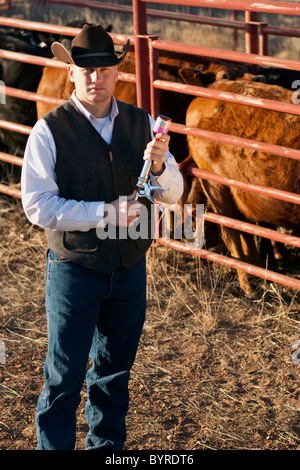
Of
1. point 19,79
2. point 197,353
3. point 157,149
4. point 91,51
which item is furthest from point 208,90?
point 19,79

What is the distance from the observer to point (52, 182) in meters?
2.59

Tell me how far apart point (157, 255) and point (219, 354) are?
132cm

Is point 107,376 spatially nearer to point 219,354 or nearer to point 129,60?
point 219,354

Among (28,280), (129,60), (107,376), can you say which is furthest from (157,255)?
(107,376)

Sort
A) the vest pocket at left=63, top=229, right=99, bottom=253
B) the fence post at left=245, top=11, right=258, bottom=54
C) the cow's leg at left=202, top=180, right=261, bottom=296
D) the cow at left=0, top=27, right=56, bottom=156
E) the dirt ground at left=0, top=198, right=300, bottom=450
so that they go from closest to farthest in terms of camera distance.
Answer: the vest pocket at left=63, top=229, right=99, bottom=253, the dirt ground at left=0, top=198, right=300, bottom=450, the cow's leg at left=202, top=180, right=261, bottom=296, the fence post at left=245, top=11, right=258, bottom=54, the cow at left=0, top=27, right=56, bottom=156

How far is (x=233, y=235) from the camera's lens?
504cm

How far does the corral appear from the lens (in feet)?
11.1

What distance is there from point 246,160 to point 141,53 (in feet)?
3.53

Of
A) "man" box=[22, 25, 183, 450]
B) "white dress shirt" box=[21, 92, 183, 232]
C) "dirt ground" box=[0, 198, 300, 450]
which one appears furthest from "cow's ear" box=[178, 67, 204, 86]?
"white dress shirt" box=[21, 92, 183, 232]

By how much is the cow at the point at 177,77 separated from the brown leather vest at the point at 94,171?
2.45 m

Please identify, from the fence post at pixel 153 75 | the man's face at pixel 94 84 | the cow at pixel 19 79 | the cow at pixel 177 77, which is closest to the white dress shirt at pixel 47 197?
the man's face at pixel 94 84

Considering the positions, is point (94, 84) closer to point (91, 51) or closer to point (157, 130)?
point (91, 51)

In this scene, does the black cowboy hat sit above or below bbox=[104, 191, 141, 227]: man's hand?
above

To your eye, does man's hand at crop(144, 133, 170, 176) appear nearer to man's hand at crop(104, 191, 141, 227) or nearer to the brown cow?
man's hand at crop(104, 191, 141, 227)
